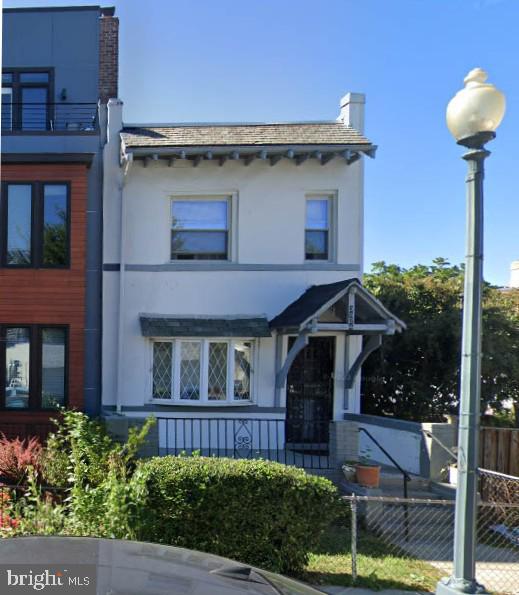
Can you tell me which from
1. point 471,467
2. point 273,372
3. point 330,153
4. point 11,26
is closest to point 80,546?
point 471,467

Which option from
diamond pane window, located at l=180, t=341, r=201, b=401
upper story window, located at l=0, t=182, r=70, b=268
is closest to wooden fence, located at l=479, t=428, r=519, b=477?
diamond pane window, located at l=180, t=341, r=201, b=401

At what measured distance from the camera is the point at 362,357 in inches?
468

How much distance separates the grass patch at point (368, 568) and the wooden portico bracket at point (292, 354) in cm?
401

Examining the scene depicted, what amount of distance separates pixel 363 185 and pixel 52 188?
251 inches

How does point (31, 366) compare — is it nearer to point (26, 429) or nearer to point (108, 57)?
point (26, 429)

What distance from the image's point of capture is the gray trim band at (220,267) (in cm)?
1217

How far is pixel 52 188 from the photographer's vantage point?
39.8 feet

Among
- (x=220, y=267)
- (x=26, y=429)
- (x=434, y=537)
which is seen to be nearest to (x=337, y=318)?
(x=220, y=267)

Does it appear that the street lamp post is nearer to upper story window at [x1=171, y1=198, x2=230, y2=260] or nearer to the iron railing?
upper story window at [x1=171, y1=198, x2=230, y2=260]

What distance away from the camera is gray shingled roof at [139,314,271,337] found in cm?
1182

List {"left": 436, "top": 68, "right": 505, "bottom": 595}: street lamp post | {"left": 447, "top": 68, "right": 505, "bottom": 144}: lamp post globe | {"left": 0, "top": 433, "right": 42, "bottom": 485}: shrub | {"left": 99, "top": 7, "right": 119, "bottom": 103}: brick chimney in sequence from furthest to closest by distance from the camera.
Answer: {"left": 99, "top": 7, "right": 119, "bottom": 103}: brick chimney
{"left": 0, "top": 433, "right": 42, "bottom": 485}: shrub
{"left": 447, "top": 68, "right": 505, "bottom": 144}: lamp post globe
{"left": 436, "top": 68, "right": 505, "bottom": 595}: street lamp post

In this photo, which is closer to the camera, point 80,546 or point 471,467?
point 80,546

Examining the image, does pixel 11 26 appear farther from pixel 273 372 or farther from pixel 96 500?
pixel 96 500

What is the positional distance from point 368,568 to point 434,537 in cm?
207
